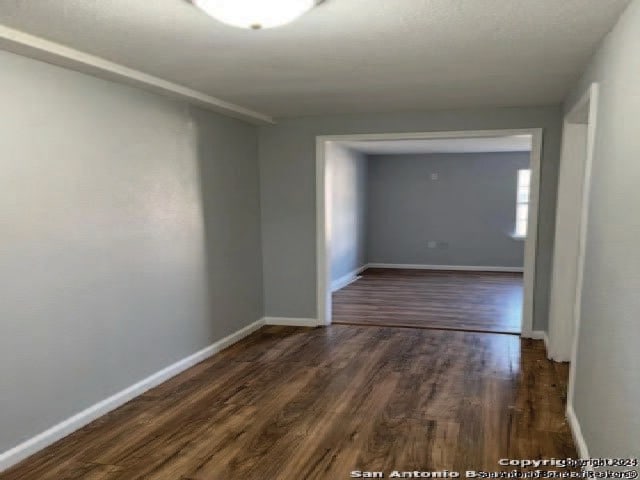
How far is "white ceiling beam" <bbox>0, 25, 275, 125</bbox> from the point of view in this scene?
2.23m

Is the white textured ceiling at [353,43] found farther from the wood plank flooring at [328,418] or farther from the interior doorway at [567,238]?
the wood plank flooring at [328,418]

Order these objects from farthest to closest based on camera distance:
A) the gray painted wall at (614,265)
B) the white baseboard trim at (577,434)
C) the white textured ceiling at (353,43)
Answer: the white baseboard trim at (577,434)
the white textured ceiling at (353,43)
the gray painted wall at (614,265)

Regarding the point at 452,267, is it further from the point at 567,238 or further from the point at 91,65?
the point at 91,65

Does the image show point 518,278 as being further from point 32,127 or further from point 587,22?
point 32,127

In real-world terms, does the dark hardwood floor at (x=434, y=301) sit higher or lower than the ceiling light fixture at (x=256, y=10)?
lower

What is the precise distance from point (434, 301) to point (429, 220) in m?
2.91

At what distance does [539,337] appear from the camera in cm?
444

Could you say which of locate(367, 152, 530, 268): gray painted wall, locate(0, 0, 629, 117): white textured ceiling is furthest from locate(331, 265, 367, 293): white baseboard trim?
locate(0, 0, 629, 117): white textured ceiling

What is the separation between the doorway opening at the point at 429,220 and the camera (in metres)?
7.01

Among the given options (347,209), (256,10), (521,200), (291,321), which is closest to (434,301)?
(291,321)

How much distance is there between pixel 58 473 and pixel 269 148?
334 centimetres

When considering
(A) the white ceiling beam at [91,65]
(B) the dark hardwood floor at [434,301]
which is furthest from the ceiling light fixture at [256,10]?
(B) the dark hardwood floor at [434,301]

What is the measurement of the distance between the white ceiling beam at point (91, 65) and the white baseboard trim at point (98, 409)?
76.2 inches

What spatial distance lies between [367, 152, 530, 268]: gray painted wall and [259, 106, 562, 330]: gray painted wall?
4.17 meters
